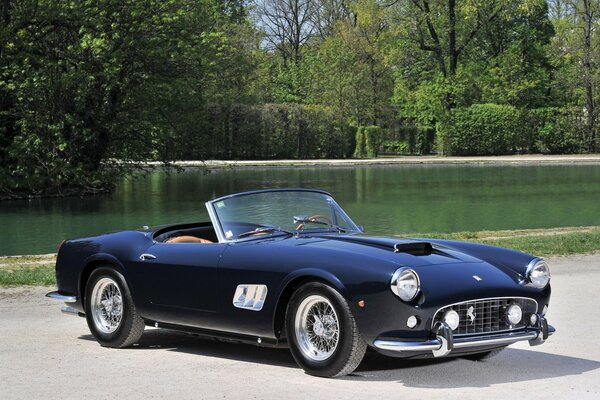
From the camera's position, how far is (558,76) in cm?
7238

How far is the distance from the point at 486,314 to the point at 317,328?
3.82 ft

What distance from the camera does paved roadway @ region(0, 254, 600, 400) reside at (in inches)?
255

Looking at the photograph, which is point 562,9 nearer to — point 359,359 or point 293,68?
point 293,68

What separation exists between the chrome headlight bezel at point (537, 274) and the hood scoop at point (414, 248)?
0.75 m

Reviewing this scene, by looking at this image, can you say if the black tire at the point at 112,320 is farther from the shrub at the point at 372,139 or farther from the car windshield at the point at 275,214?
the shrub at the point at 372,139

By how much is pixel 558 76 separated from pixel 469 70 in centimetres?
640

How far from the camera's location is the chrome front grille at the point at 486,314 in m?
6.70

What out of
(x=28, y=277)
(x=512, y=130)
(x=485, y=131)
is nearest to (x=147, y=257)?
(x=28, y=277)

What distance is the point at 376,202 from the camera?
107ft

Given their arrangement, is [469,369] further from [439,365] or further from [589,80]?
[589,80]

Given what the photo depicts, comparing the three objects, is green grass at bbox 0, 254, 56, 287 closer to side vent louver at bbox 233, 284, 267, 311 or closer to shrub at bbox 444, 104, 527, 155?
side vent louver at bbox 233, 284, 267, 311

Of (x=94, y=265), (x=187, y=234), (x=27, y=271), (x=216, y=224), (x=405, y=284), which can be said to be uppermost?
(x=216, y=224)

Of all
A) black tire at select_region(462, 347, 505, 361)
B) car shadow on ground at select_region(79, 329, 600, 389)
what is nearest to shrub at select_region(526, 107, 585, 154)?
car shadow on ground at select_region(79, 329, 600, 389)

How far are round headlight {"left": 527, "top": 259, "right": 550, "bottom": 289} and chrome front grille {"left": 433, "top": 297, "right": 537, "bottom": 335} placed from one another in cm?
21
